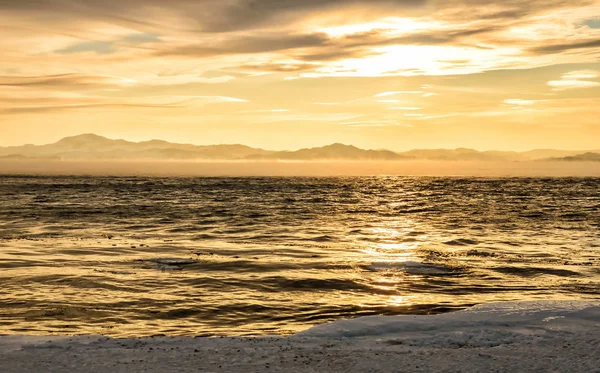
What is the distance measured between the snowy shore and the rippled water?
7.14ft

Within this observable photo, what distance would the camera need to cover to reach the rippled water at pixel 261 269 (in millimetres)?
16672

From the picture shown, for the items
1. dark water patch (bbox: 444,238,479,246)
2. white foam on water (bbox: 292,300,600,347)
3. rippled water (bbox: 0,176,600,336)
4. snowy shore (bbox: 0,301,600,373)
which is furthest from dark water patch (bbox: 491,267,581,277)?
snowy shore (bbox: 0,301,600,373)

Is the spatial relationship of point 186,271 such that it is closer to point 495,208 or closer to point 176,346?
point 176,346

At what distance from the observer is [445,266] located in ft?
83.7

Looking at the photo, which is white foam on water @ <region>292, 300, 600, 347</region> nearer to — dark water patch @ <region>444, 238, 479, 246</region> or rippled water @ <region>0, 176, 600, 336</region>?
rippled water @ <region>0, 176, 600, 336</region>

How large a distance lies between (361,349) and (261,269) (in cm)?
1288

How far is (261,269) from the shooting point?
2462 cm

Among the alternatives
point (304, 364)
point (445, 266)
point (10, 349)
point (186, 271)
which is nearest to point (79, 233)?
point (186, 271)

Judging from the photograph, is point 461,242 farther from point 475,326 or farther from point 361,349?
point 361,349

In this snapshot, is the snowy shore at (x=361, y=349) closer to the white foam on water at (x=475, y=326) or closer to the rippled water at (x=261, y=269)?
the white foam on water at (x=475, y=326)

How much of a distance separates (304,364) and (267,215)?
42070mm

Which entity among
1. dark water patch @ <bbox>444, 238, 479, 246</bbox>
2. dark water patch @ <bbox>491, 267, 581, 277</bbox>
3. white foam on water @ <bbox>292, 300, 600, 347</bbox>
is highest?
white foam on water @ <bbox>292, 300, 600, 347</bbox>

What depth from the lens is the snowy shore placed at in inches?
424

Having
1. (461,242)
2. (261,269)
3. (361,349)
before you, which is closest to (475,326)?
(361,349)
